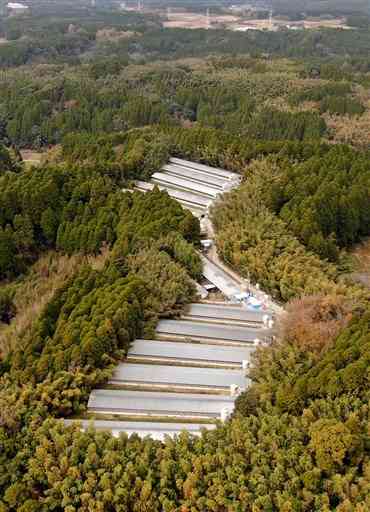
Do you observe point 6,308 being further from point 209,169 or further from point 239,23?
point 239,23

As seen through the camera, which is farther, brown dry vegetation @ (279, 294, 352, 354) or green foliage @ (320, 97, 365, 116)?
green foliage @ (320, 97, 365, 116)

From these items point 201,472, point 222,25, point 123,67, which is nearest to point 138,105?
point 123,67

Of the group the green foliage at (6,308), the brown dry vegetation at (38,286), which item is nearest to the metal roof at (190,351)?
the brown dry vegetation at (38,286)

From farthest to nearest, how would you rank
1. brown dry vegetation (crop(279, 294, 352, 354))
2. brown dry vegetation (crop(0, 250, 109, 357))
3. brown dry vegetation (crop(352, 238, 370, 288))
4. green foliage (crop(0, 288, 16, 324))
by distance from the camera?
green foliage (crop(0, 288, 16, 324)), brown dry vegetation (crop(352, 238, 370, 288)), brown dry vegetation (crop(0, 250, 109, 357)), brown dry vegetation (crop(279, 294, 352, 354))

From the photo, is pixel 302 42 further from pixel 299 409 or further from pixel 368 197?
pixel 299 409

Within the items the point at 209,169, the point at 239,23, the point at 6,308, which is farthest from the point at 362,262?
the point at 239,23

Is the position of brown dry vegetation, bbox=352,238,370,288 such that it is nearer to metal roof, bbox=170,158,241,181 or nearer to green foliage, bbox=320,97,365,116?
metal roof, bbox=170,158,241,181

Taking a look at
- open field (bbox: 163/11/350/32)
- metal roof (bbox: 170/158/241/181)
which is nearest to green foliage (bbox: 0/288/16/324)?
metal roof (bbox: 170/158/241/181)
